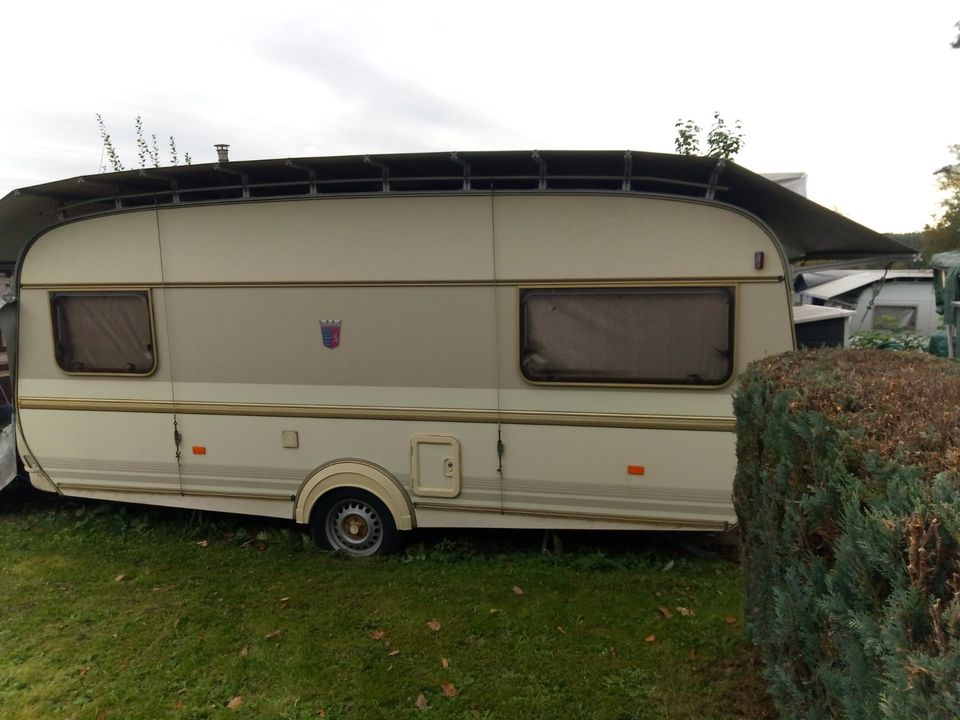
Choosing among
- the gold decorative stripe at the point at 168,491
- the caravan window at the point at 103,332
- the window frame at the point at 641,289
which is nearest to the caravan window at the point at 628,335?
the window frame at the point at 641,289

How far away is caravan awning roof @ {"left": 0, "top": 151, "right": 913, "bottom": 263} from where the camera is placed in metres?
4.23

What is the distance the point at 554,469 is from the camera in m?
4.55

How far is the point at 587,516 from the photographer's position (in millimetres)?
4574

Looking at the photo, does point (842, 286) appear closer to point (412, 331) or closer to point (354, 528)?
point (412, 331)

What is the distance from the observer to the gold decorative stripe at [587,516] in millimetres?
4426

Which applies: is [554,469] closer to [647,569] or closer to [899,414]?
[647,569]

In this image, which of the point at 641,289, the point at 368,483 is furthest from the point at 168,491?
the point at 641,289

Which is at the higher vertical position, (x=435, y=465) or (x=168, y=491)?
(x=435, y=465)

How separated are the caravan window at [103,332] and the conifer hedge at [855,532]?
15.0 ft

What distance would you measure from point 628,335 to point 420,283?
1.57 metres

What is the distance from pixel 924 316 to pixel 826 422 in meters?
18.4

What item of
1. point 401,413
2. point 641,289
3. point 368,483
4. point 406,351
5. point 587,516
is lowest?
point 587,516

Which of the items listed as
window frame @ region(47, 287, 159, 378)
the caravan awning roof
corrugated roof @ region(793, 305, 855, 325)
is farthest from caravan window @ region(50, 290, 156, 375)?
corrugated roof @ region(793, 305, 855, 325)

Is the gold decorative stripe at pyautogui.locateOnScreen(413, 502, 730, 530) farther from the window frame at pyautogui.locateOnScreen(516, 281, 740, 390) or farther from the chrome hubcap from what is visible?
the window frame at pyautogui.locateOnScreen(516, 281, 740, 390)
